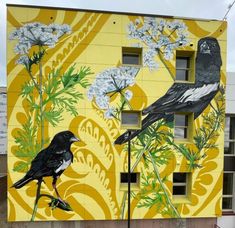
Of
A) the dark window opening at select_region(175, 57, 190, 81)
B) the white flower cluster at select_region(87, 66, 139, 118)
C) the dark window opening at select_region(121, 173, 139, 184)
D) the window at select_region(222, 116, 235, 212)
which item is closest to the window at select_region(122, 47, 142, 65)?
the white flower cluster at select_region(87, 66, 139, 118)

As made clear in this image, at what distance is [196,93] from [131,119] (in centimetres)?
316

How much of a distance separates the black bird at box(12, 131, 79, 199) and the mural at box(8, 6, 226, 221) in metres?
0.04

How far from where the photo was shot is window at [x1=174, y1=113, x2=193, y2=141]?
1027 cm

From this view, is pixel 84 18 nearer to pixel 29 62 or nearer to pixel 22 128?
pixel 29 62

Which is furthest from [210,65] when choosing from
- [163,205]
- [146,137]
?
[163,205]

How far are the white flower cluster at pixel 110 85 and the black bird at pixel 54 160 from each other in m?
1.85

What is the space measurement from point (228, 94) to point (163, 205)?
604cm

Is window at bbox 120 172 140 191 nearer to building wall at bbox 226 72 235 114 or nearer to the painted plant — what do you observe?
the painted plant

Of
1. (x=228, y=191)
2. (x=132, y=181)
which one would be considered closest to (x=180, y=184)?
(x=132, y=181)

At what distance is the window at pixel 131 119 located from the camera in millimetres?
9906

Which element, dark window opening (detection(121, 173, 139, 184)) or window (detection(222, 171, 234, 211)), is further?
window (detection(222, 171, 234, 211))

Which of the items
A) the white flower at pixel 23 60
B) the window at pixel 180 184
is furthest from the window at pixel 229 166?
the white flower at pixel 23 60

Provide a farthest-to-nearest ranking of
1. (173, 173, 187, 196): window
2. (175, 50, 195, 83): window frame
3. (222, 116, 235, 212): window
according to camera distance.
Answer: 1. (222, 116, 235, 212): window
2. (173, 173, 187, 196): window
3. (175, 50, 195, 83): window frame

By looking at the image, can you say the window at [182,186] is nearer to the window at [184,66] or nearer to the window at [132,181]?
the window at [132,181]
